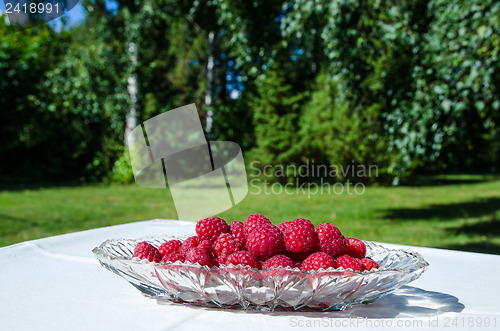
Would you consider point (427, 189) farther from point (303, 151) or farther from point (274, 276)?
point (274, 276)

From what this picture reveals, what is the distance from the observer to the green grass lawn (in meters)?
4.35

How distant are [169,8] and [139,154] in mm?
2574

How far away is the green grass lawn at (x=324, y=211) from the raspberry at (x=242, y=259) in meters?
3.58

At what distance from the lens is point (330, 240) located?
80 centimetres

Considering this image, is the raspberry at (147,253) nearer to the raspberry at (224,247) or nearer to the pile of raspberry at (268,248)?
the pile of raspberry at (268,248)

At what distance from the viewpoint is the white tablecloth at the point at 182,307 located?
71 cm

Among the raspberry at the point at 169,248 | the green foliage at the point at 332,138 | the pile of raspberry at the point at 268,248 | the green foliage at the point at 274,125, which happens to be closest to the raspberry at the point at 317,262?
the pile of raspberry at the point at 268,248

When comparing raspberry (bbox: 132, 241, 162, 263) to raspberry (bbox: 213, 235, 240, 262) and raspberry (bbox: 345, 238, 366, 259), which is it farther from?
raspberry (bbox: 345, 238, 366, 259)

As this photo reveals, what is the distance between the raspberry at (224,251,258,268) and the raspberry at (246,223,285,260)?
0.02 metres

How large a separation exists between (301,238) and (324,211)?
16.3 ft

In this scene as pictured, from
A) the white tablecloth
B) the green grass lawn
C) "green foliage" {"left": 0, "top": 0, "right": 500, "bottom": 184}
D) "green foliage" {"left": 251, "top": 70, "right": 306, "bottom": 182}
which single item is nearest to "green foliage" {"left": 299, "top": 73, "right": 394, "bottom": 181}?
"green foliage" {"left": 0, "top": 0, "right": 500, "bottom": 184}

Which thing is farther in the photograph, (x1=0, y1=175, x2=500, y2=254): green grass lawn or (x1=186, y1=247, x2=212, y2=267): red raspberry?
(x1=0, y1=175, x2=500, y2=254): green grass lawn

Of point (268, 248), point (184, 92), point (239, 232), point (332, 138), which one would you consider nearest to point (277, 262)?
point (268, 248)

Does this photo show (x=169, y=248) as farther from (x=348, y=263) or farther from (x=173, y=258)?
(x=348, y=263)
